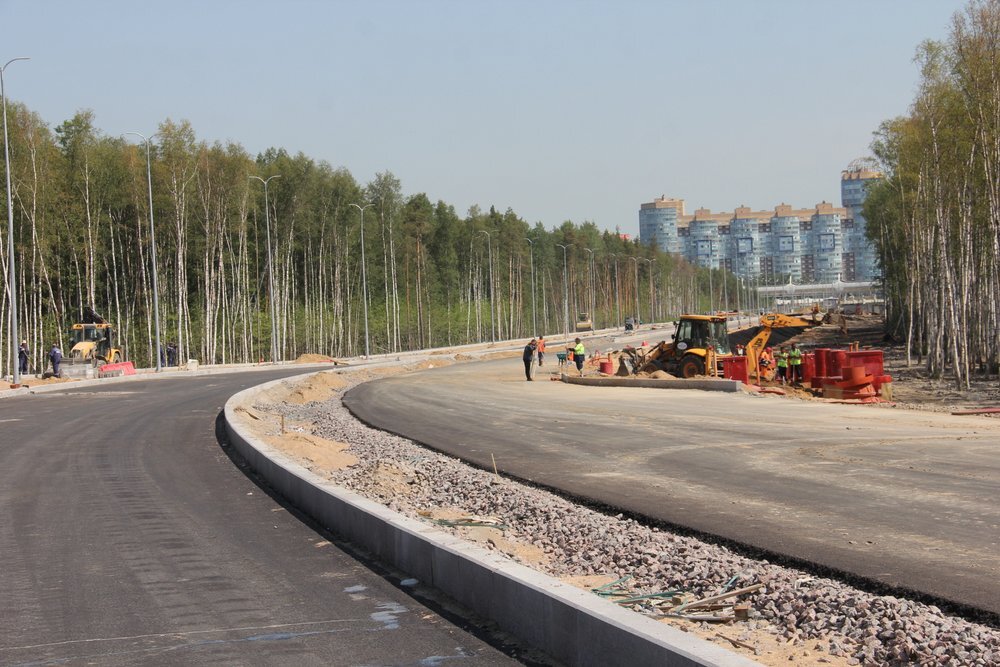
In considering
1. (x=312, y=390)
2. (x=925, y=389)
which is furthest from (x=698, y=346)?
(x=312, y=390)

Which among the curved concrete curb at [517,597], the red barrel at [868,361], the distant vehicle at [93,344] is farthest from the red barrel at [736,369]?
the distant vehicle at [93,344]

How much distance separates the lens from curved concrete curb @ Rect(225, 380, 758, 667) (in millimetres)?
4809

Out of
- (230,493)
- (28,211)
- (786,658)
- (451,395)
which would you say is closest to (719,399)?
(451,395)

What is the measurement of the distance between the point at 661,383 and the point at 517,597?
27791 mm

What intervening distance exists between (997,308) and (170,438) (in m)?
33.1

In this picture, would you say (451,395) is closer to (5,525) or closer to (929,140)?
(5,525)

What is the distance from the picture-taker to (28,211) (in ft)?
195

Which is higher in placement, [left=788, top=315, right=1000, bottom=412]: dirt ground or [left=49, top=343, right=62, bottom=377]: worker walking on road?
[left=49, top=343, right=62, bottom=377]: worker walking on road

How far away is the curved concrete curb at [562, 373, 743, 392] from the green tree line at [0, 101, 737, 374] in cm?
2931

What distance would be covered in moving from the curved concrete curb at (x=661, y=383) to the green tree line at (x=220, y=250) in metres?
29.3

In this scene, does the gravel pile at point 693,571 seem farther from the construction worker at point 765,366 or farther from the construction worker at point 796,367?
the construction worker at point 765,366

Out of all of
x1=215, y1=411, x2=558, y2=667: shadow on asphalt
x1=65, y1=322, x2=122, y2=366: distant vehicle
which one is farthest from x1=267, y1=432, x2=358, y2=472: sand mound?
x1=65, y1=322, x2=122, y2=366: distant vehicle

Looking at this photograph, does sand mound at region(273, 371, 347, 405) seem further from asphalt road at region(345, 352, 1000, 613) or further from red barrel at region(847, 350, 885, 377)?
red barrel at region(847, 350, 885, 377)

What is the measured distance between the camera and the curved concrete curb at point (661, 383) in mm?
30767
